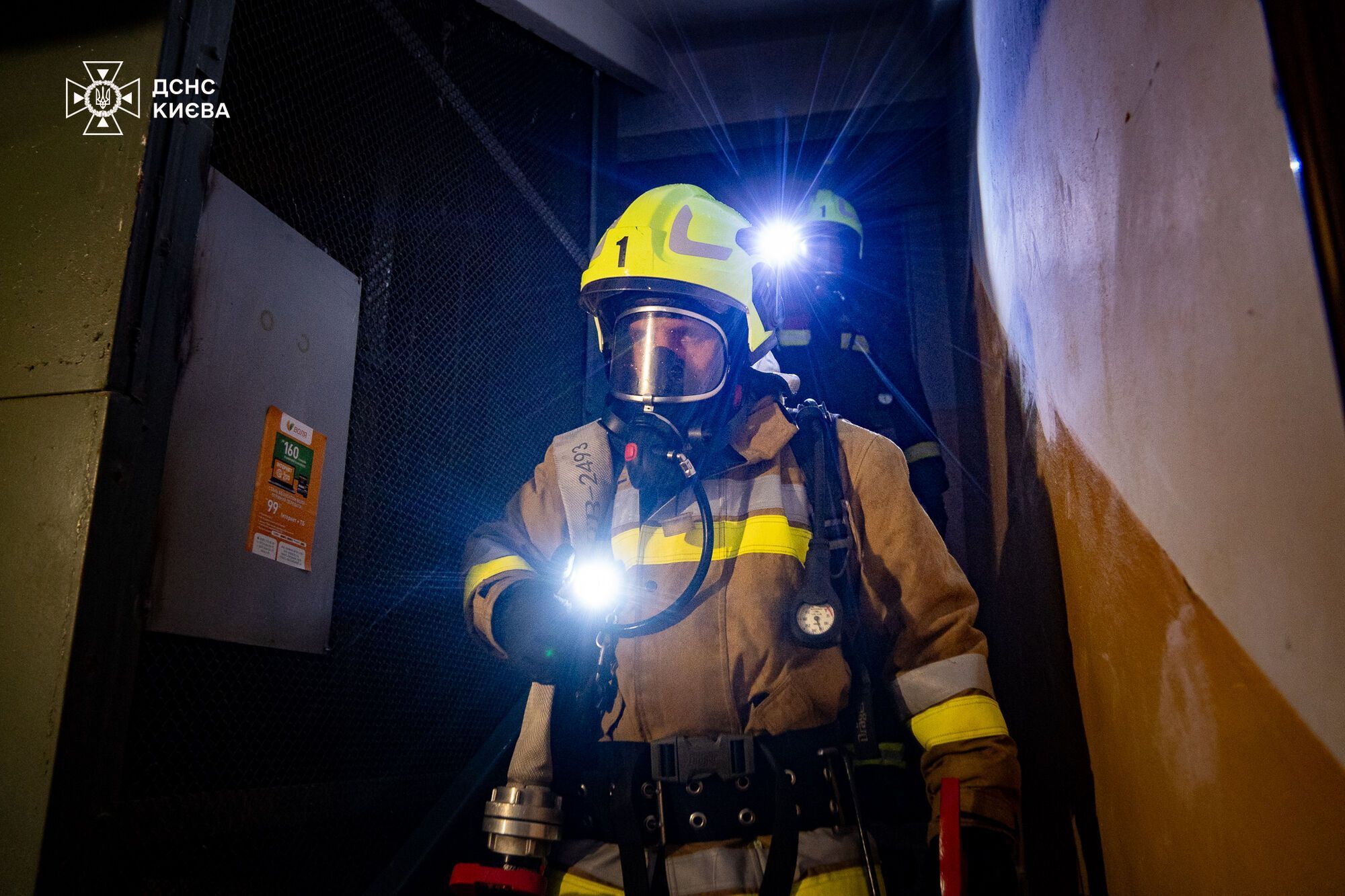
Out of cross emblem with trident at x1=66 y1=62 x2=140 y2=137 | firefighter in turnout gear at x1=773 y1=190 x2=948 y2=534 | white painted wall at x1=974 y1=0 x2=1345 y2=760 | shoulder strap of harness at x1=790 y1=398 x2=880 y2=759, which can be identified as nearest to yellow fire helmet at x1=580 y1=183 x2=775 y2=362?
shoulder strap of harness at x1=790 y1=398 x2=880 y2=759

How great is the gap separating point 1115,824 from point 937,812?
0.38 meters

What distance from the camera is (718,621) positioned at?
2102 mm

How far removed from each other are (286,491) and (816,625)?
1.32 m

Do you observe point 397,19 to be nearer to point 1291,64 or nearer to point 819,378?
point 819,378

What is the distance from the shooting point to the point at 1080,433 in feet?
5.61

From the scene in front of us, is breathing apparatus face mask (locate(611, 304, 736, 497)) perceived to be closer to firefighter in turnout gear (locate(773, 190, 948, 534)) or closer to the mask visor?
the mask visor

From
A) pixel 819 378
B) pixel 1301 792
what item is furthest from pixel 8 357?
pixel 819 378

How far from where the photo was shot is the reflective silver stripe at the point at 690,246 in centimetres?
259

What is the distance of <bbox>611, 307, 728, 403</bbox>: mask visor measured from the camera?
2408 mm

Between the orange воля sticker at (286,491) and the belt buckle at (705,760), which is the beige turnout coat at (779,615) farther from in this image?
the orange воля sticker at (286,491)

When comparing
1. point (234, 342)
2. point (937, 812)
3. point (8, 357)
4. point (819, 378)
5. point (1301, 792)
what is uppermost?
point (819, 378)

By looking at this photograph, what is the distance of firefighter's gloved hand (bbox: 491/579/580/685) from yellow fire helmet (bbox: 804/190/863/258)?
217 cm

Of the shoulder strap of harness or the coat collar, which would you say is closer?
the shoulder strap of harness

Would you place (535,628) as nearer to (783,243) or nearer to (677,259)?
(677,259)
